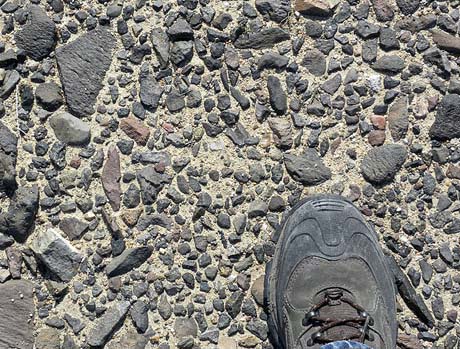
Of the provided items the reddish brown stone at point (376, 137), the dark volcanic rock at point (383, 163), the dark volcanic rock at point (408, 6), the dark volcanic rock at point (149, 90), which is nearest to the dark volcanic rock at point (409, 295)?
the dark volcanic rock at point (383, 163)

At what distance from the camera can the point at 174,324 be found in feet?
8.49

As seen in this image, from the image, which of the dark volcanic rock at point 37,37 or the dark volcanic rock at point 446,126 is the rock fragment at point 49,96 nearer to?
the dark volcanic rock at point 37,37

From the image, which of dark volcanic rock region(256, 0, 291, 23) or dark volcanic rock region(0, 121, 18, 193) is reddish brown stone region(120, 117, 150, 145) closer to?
dark volcanic rock region(0, 121, 18, 193)

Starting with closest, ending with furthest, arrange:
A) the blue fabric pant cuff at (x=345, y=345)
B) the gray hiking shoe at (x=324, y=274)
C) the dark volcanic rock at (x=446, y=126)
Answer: the blue fabric pant cuff at (x=345, y=345) → the gray hiking shoe at (x=324, y=274) → the dark volcanic rock at (x=446, y=126)

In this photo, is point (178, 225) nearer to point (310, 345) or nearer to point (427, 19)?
point (310, 345)

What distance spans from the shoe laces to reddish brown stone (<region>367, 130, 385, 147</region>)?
1.78 ft

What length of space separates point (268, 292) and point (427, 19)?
1.14m

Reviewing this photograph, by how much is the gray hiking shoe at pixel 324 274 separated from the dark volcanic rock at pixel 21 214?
851mm

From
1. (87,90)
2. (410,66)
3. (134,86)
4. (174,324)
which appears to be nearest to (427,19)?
(410,66)

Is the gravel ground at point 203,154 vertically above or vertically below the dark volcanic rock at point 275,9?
below

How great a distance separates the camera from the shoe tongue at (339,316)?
251cm

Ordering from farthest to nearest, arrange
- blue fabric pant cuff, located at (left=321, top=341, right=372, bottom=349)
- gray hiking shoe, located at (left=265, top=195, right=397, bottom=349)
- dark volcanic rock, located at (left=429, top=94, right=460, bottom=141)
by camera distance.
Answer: dark volcanic rock, located at (left=429, top=94, right=460, bottom=141) < gray hiking shoe, located at (left=265, top=195, right=397, bottom=349) < blue fabric pant cuff, located at (left=321, top=341, right=372, bottom=349)

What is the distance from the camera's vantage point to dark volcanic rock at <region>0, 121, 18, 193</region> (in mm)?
2572

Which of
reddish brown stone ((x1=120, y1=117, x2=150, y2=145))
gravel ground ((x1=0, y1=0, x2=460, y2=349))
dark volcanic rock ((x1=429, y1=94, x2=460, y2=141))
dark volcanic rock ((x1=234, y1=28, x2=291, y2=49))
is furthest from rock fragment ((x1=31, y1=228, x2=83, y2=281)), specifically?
dark volcanic rock ((x1=429, y1=94, x2=460, y2=141))
